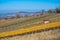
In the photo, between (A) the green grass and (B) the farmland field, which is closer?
(B) the farmland field

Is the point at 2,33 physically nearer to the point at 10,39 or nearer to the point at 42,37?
the point at 10,39

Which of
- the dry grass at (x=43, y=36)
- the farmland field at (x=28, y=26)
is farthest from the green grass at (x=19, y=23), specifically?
the dry grass at (x=43, y=36)

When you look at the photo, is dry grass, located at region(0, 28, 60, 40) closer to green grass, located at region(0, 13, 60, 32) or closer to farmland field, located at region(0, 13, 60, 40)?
farmland field, located at region(0, 13, 60, 40)

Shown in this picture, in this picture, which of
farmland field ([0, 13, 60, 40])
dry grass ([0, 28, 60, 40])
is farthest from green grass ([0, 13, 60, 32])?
dry grass ([0, 28, 60, 40])

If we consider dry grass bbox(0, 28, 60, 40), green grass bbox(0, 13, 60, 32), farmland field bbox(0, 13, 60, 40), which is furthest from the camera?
green grass bbox(0, 13, 60, 32)

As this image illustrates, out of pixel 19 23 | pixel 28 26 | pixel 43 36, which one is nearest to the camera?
pixel 43 36

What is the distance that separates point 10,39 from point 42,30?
1346mm

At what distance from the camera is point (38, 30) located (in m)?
7.41

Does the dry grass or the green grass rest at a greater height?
the green grass

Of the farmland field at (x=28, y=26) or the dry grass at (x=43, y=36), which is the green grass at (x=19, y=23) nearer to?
the farmland field at (x=28, y=26)

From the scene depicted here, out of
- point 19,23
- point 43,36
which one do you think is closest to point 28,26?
point 19,23

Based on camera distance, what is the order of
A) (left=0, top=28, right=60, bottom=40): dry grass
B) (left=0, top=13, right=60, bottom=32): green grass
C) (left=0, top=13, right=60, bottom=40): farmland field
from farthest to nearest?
(left=0, top=13, right=60, bottom=32): green grass, (left=0, top=13, right=60, bottom=40): farmland field, (left=0, top=28, right=60, bottom=40): dry grass

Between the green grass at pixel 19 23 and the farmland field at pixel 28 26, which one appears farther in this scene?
the green grass at pixel 19 23

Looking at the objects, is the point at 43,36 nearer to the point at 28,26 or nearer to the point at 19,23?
the point at 28,26
